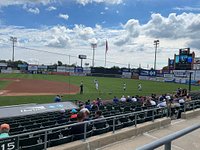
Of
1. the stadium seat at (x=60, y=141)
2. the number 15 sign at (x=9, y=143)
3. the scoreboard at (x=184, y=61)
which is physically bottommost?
the stadium seat at (x=60, y=141)

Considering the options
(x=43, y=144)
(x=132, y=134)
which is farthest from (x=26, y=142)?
(x=132, y=134)

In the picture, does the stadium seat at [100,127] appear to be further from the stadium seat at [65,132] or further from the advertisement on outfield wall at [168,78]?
the advertisement on outfield wall at [168,78]

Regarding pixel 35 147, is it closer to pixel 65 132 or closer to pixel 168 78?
pixel 65 132

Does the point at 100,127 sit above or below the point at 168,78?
below

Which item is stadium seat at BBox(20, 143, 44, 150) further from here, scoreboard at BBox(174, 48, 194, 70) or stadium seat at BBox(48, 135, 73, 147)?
scoreboard at BBox(174, 48, 194, 70)

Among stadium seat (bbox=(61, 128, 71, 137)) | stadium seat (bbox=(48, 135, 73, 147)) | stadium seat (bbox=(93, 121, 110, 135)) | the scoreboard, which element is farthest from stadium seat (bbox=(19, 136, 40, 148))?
the scoreboard

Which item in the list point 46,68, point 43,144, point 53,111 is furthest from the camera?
point 46,68

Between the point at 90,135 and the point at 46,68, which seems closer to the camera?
the point at 90,135

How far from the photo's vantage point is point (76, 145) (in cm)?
725

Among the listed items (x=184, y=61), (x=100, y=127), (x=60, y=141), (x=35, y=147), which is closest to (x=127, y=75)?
(x=184, y=61)

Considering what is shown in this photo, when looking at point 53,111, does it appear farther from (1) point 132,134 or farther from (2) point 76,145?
(2) point 76,145

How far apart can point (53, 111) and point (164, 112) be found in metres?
6.51

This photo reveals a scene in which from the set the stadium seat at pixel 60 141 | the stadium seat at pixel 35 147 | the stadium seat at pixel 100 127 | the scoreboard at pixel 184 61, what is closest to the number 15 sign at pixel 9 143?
the stadium seat at pixel 35 147

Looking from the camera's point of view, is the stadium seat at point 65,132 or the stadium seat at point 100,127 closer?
the stadium seat at point 65,132
